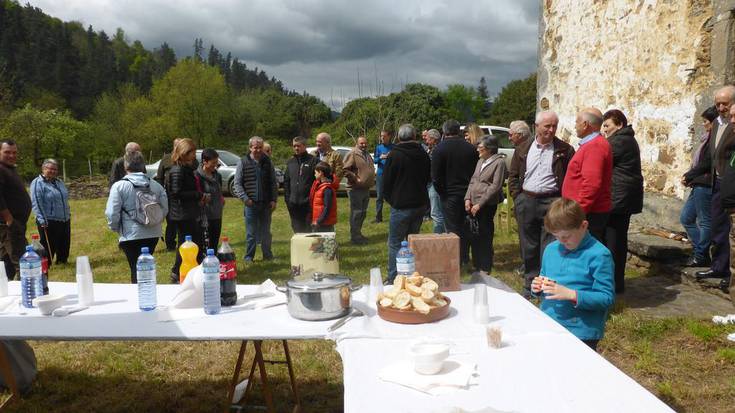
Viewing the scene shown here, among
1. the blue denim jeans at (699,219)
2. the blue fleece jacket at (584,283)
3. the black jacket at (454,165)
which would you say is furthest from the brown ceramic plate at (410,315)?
the blue denim jeans at (699,219)

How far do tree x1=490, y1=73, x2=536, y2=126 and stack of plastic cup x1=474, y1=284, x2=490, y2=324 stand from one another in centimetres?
4865

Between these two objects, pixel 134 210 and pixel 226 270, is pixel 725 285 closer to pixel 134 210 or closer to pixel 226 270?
pixel 226 270

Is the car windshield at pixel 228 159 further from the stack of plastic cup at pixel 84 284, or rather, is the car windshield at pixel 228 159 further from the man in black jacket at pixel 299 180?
the stack of plastic cup at pixel 84 284

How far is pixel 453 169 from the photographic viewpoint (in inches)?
222

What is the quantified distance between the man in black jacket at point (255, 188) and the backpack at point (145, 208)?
1.86 meters

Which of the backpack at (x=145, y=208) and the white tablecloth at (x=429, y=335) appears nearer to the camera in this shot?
the white tablecloth at (x=429, y=335)

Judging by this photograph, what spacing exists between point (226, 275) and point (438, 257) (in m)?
1.09

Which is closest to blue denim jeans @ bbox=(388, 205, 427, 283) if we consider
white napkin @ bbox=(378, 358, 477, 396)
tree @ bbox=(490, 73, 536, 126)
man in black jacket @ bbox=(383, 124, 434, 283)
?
man in black jacket @ bbox=(383, 124, 434, 283)

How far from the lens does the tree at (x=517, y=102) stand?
5022cm

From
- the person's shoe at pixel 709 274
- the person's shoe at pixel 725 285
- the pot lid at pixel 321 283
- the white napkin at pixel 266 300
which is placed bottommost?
the person's shoe at pixel 725 285

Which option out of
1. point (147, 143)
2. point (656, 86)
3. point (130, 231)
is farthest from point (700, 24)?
point (147, 143)

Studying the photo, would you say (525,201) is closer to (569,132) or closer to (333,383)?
(333,383)

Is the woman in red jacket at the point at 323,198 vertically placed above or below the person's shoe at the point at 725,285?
above

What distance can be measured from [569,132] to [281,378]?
19.4 ft
